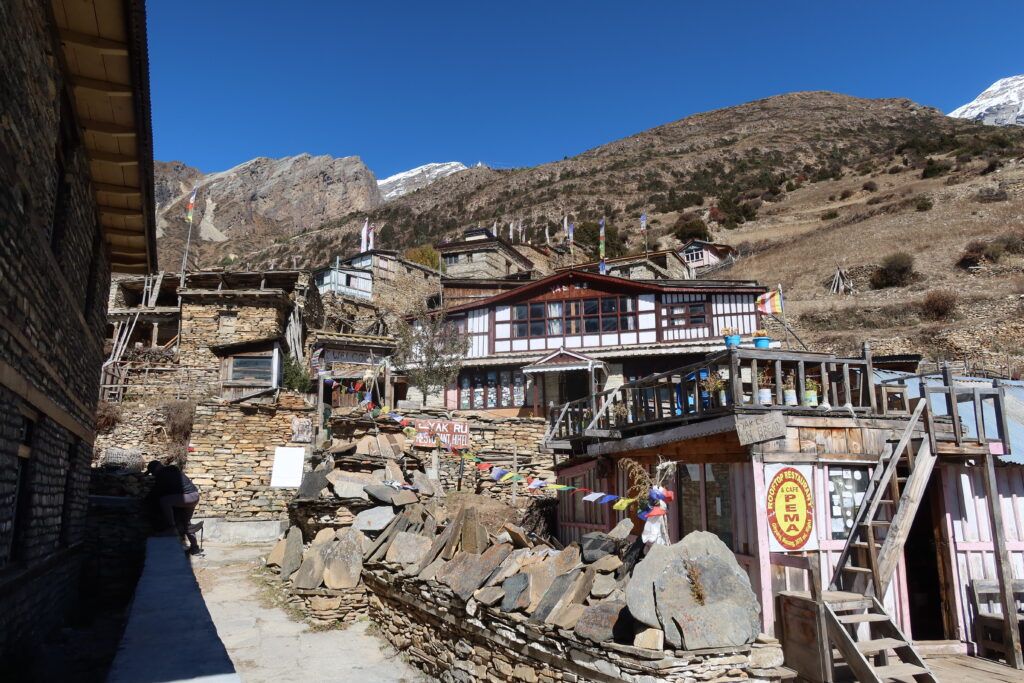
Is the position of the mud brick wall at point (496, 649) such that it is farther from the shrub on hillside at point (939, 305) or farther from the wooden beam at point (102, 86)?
the shrub on hillside at point (939, 305)

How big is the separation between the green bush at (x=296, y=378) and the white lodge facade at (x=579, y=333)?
625 cm

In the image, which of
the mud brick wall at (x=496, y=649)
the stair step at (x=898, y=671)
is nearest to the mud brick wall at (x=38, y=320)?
the mud brick wall at (x=496, y=649)

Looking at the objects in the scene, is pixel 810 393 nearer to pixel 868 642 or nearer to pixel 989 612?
pixel 868 642

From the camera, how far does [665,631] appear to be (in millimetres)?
6184

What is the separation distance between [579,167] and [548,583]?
300 feet

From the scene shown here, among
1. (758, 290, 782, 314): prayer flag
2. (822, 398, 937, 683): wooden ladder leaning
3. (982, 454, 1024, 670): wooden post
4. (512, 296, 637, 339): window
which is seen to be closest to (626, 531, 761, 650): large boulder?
(822, 398, 937, 683): wooden ladder leaning

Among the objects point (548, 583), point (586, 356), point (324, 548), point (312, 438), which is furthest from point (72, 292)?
point (586, 356)

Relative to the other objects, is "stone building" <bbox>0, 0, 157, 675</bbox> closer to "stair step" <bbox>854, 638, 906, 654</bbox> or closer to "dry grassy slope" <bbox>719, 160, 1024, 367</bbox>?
"stair step" <bbox>854, 638, 906, 654</bbox>

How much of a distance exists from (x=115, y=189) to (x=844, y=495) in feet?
39.4

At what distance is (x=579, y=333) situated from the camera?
96.4ft

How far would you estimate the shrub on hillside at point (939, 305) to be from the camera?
3556 centimetres

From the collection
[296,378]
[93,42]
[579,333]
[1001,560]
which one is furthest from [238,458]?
[1001,560]

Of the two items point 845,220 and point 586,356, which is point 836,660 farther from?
point 845,220

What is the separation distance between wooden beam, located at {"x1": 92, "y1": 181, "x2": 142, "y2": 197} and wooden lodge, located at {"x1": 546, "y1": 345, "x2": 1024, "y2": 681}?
9.32m
